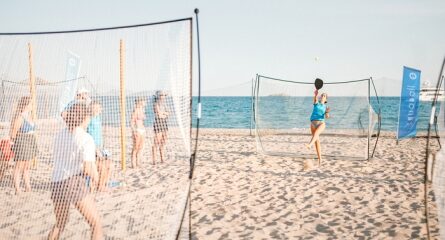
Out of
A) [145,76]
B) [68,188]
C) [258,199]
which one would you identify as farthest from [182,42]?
[258,199]

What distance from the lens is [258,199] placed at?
533cm

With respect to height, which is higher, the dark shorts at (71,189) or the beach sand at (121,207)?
the dark shorts at (71,189)

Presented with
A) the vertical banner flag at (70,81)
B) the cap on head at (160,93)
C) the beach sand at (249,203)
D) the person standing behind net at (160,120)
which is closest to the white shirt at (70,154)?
the beach sand at (249,203)

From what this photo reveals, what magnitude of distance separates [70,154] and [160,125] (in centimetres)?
351

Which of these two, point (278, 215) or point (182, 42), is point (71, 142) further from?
point (278, 215)

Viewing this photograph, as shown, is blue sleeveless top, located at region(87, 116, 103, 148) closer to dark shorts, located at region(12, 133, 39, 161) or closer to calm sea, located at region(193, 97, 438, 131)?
dark shorts, located at region(12, 133, 39, 161)

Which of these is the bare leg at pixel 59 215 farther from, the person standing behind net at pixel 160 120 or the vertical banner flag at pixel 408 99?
the vertical banner flag at pixel 408 99

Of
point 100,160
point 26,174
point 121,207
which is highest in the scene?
point 100,160

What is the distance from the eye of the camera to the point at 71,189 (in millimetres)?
2992

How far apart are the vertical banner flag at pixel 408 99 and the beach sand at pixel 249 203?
9.35 feet

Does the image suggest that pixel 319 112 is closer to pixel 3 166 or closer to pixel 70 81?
pixel 70 81

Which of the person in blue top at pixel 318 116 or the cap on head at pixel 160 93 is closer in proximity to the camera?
the cap on head at pixel 160 93

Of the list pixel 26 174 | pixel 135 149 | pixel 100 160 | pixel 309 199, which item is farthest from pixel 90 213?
pixel 135 149

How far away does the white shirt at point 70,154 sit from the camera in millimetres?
2979
